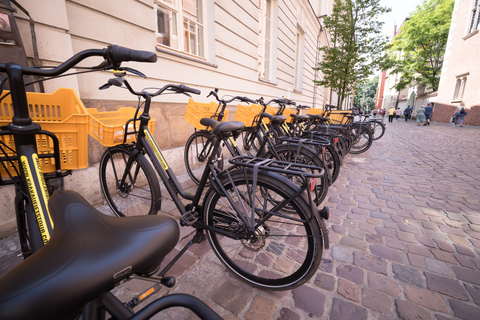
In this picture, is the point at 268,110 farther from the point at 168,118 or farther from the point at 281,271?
the point at 281,271

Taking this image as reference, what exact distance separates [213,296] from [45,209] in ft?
4.20

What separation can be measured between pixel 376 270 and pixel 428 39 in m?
34.6

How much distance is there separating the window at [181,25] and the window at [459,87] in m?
23.4

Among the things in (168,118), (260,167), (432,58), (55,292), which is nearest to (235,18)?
(168,118)

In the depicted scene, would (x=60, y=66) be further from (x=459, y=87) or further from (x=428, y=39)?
(x=428, y=39)

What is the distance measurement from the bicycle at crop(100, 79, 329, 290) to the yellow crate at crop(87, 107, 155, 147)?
0.21m

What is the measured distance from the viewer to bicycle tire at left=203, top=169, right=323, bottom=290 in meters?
1.58

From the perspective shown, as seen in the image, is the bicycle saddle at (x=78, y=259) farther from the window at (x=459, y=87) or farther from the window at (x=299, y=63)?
the window at (x=459, y=87)

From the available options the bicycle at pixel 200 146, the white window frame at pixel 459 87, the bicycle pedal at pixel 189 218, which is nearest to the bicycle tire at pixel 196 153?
the bicycle at pixel 200 146

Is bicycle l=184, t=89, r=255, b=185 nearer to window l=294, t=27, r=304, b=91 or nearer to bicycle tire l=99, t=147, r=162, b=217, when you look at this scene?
bicycle tire l=99, t=147, r=162, b=217

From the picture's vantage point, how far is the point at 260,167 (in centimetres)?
160

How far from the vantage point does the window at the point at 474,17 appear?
17469mm

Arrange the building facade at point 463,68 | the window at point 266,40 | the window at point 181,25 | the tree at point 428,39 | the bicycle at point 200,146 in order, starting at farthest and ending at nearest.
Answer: the tree at point 428,39 < the building facade at point 463,68 < the window at point 266,40 < the window at point 181,25 < the bicycle at point 200,146

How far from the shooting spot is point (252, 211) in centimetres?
164
